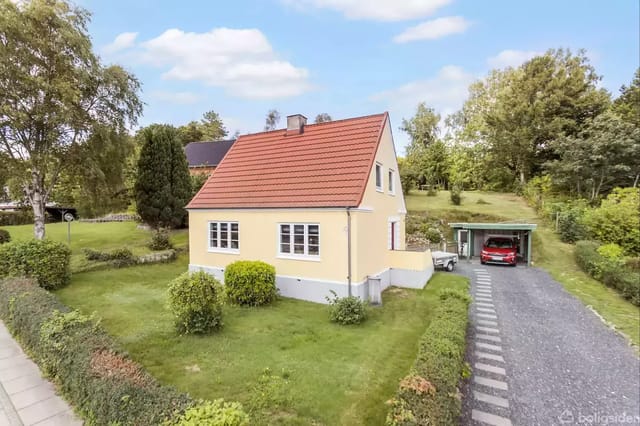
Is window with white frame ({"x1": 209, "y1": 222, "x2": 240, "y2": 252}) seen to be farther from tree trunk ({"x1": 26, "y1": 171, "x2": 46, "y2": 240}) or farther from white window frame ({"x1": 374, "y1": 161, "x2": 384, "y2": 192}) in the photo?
tree trunk ({"x1": 26, "y1": 171, "x2": 46, "y2": 240})

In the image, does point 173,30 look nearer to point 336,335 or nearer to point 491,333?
point 336,335

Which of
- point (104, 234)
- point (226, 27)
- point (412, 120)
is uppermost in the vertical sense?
point (412, 120)

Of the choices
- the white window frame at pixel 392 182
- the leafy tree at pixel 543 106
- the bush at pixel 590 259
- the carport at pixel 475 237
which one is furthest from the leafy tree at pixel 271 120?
the bush at pixel 590 259

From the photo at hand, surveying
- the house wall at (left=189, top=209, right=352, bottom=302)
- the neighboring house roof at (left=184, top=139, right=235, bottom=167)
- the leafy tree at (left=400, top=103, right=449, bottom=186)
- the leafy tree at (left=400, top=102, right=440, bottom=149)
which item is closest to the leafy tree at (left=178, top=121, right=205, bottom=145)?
the neighboring house roof at (left=184, top=139, right=235, bottom=167)

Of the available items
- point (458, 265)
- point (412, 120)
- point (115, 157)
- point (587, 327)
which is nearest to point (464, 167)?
point (412, 120)

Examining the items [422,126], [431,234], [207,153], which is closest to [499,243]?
[431,234]

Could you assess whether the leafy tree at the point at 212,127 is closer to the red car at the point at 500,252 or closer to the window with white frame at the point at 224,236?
the window with white frame at the point at 224,236

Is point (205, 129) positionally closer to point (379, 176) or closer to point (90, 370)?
point (379, 176)
